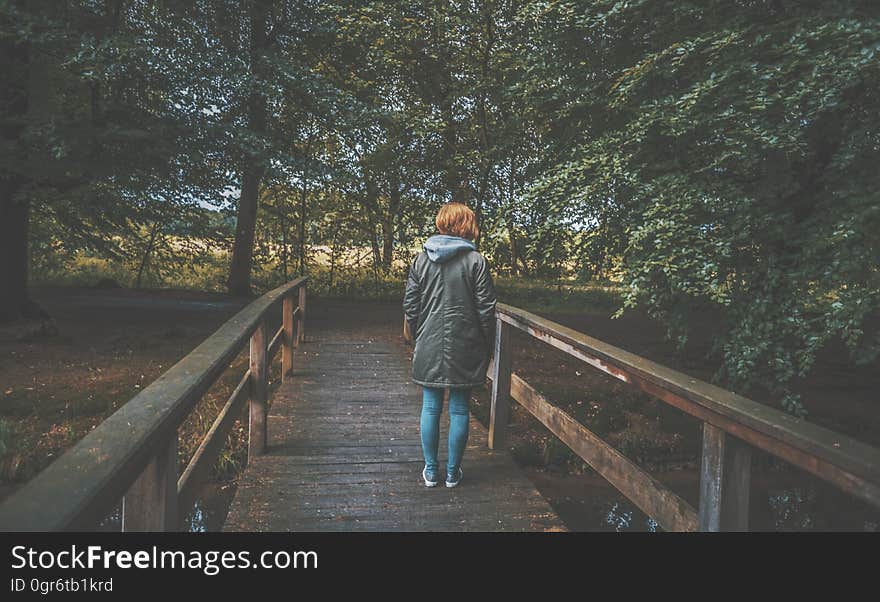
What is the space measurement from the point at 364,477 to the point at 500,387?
1400 millimetres

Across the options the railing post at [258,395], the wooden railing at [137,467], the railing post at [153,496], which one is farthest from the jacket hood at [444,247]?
the railing post at [153,496]

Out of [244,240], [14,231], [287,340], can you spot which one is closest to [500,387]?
[287,340]

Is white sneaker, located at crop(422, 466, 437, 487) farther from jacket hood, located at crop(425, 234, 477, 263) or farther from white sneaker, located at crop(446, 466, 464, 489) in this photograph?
jacket hood, located at crop(425, 234, 477, 263)

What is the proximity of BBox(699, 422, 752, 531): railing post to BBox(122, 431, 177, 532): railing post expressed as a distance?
1.81 m

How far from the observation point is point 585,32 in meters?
8.21

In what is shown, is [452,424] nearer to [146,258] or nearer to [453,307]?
[453,307]

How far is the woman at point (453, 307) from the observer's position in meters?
3.89

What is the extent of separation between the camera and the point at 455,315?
3.90 m

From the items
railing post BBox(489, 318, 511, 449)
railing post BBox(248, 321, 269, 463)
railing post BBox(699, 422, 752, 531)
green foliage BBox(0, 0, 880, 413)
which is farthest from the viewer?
green foliage BBox(0, 0, 880, 413)

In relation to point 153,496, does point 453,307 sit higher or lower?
higher

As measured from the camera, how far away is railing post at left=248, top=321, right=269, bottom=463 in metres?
4.61

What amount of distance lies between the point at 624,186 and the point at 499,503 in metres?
4.34

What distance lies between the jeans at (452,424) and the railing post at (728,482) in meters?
1.88

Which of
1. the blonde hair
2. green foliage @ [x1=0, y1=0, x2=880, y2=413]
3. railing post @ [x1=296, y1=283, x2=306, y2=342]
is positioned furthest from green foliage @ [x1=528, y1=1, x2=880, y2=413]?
railing post @ [x1=296, y1=283, x2=306, y2=342]
